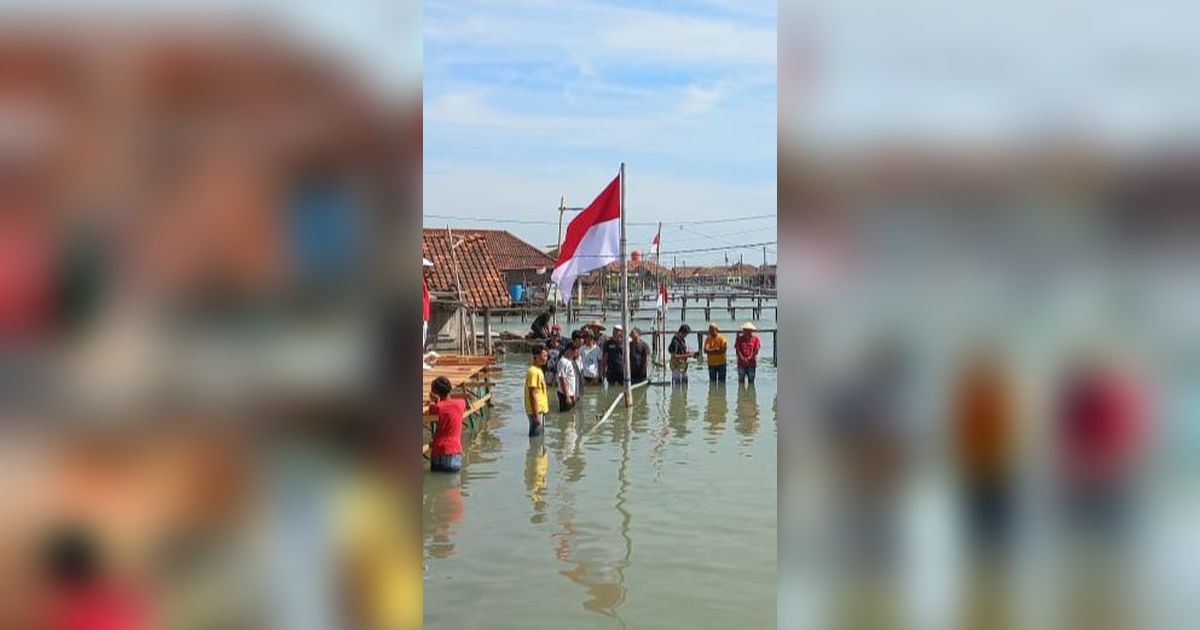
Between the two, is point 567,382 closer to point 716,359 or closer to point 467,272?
point 716,359

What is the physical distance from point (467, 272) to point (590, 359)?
6.37 metres

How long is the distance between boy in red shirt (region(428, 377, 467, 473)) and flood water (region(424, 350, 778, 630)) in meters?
0.16

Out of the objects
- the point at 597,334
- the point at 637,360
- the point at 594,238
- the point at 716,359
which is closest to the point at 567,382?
the point at 594,238

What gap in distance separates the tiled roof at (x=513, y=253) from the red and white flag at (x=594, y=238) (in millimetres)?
30493

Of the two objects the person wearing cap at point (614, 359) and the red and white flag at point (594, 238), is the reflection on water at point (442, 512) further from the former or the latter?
the person wearing cap at point (614, 359)

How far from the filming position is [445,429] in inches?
422

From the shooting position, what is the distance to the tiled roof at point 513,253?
1901 inches

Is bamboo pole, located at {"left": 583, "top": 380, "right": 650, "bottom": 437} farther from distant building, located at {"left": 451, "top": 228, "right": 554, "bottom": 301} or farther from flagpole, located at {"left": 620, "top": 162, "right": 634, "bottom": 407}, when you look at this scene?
distant building, located at {"left": 451, "top": 228, "right": 554, "bottom": 301}

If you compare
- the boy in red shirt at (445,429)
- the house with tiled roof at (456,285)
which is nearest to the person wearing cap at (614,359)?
the house with tiled roof at (456,285)
